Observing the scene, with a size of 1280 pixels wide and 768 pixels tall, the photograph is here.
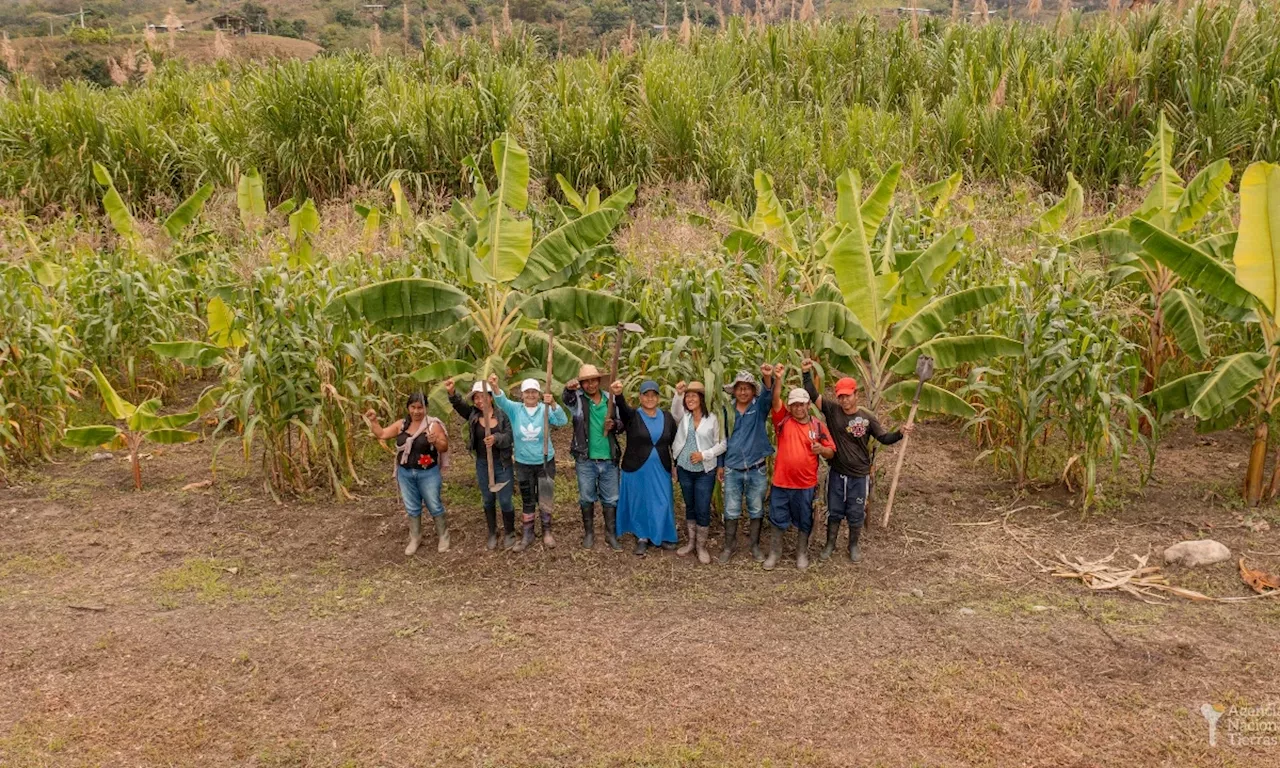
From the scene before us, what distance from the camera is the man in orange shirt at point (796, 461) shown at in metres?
6.13

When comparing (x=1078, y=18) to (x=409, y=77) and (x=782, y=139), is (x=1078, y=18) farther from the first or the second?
(x=409, y=77)

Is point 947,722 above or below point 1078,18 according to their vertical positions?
below

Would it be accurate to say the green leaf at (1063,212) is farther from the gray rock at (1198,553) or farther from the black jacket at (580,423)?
the black jacket at (580,423)

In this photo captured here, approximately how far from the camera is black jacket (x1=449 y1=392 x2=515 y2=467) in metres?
6.45

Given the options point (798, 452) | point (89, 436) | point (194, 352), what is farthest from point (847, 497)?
point (89, 436)

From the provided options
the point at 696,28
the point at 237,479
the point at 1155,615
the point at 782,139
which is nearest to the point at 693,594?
the point at 1155,615

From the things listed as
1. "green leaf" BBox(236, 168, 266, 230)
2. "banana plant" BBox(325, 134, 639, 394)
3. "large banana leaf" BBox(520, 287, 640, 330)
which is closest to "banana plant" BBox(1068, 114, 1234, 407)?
"large banana leaf" BBox(520, 287, 640, 330)

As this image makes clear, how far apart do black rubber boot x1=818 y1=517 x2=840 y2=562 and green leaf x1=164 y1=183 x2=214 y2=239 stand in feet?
25.2

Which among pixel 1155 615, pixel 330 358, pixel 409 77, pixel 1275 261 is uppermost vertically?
pixel 409 77

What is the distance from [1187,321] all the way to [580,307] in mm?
4487

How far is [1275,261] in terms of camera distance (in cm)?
621

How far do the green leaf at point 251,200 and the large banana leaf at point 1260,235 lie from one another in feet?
29.4

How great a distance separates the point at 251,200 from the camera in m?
10.7

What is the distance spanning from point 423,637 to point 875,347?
3.59 meters
